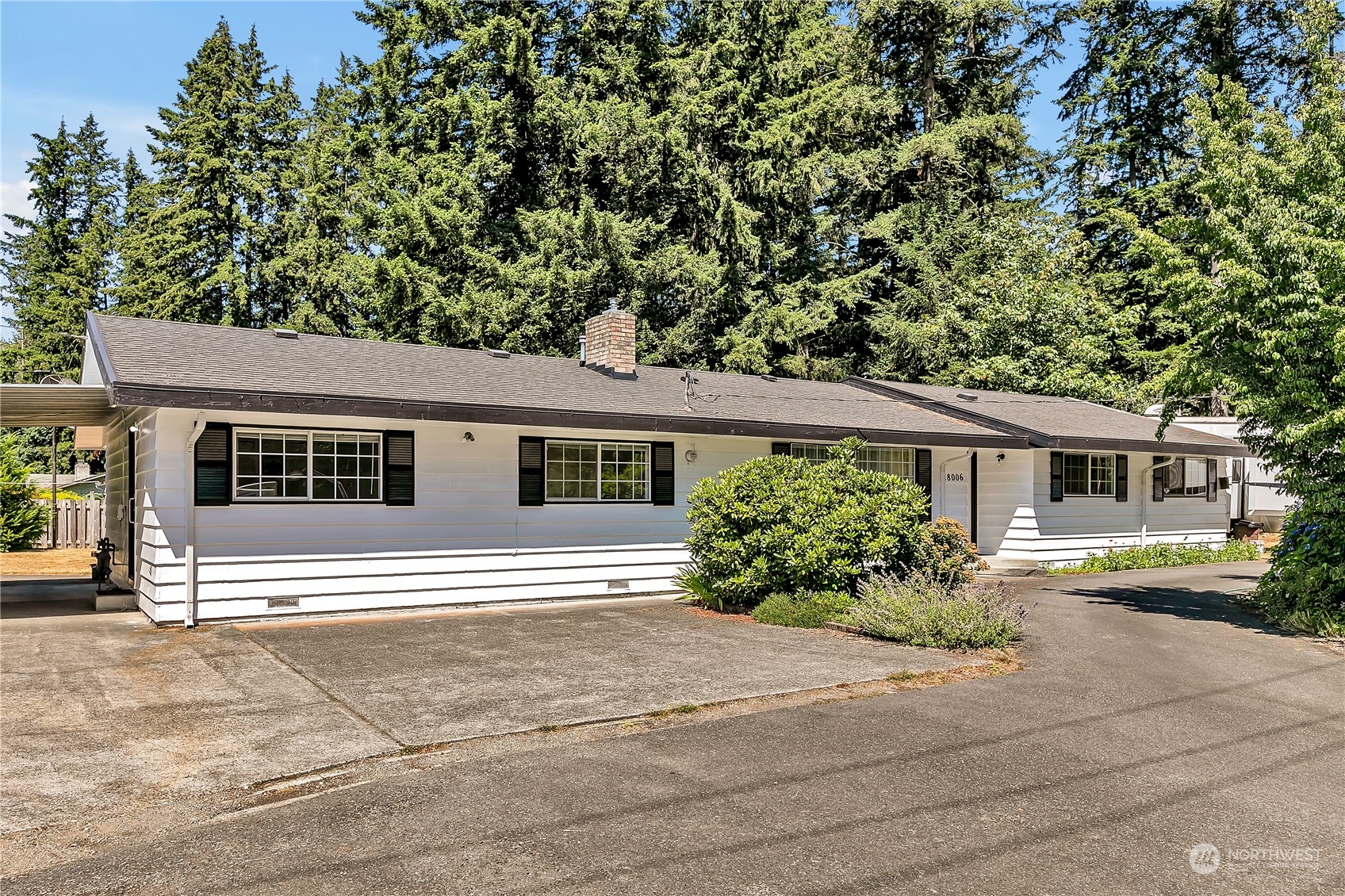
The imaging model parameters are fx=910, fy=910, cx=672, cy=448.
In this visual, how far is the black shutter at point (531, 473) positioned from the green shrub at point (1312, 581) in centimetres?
952

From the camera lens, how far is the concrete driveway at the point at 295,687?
5.00 m

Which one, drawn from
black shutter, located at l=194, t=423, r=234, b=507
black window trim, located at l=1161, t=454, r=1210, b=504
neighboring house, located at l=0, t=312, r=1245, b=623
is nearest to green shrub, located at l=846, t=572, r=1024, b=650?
neighboring house, located at l=0, t=312, r=1245, b=623

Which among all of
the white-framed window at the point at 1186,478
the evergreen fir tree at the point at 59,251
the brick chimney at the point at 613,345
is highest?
the evergreen fir tree at the point at 59,251

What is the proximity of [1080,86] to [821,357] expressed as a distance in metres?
16.6

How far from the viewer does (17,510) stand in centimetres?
2186

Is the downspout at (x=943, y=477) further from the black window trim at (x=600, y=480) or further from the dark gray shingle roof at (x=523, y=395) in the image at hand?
the black window trim at (x=600, y=480)

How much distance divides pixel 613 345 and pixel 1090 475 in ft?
33.9

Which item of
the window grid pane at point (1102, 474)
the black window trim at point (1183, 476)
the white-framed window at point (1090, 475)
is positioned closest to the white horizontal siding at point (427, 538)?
the white-framed window at point (1090, 475)

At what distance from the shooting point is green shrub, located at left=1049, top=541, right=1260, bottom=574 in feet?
59.7

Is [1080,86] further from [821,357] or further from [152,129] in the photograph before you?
[152,129]

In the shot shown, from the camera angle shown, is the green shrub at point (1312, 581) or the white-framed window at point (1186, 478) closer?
the green shrub at point (1312, 581)

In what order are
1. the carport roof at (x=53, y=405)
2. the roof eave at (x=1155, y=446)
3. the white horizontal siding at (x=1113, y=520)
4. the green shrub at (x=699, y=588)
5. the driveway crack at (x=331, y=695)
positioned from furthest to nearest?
the white horizontal siding at (x=1113, y=520) → the roof eave at (x=1155, y=446) → the green shrub at (x=699, y=588) → the carport roof at (x=53, y=405) → the driveway crack at (x=331, y=695)

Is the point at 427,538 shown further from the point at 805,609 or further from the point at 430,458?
the point at 805,609

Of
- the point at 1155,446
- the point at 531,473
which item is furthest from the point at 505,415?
the point at 1155,446
